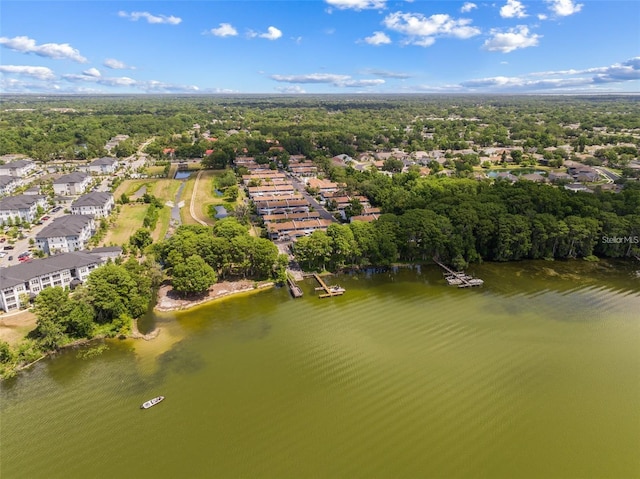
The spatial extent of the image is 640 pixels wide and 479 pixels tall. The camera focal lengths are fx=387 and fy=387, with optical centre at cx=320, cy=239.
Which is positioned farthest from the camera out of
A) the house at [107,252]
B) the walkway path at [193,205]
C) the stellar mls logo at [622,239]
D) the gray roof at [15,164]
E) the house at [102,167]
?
the house at [102,167]

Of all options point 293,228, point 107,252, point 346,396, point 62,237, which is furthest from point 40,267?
point 346,396

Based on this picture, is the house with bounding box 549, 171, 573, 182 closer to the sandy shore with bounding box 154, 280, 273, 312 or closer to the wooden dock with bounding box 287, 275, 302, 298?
the wooden dock with bounding box 287, 275, 302, 298

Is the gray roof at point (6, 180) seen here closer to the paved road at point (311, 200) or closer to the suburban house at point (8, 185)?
the suburban house at point (8, 185)

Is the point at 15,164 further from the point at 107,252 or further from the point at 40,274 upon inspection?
the point at 40,274

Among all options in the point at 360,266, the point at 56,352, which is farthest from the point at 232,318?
the point at 360,266

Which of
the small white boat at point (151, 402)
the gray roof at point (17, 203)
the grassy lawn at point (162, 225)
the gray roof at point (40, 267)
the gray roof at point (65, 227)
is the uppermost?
the gray roof at point (17, 203)

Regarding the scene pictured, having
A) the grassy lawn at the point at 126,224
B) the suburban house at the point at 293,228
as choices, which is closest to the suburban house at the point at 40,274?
the grassy lawn at the point at 126,224
